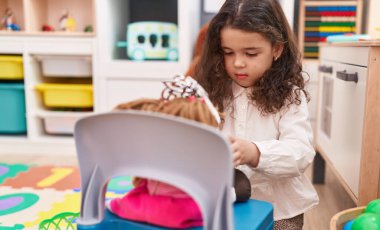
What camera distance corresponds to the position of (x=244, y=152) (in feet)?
2.29

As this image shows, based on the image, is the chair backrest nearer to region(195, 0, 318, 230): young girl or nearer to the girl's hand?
the girl's hand

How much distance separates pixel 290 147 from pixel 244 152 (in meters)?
0.17

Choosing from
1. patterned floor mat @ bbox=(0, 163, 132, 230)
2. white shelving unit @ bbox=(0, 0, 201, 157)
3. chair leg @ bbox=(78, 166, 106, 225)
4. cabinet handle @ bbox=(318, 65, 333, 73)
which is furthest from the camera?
white shelving unit @ bbox=(0, 0, 201, 157)

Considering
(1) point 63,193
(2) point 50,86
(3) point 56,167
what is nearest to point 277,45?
(1) point 63,193

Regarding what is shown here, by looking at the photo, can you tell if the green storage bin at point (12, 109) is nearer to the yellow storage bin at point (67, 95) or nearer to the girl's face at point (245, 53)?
the yellow storage bin at point (67, 95)

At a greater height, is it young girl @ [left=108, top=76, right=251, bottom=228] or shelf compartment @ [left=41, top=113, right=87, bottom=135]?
young girl @ [left=108, top=76, right=251, bottom=228]

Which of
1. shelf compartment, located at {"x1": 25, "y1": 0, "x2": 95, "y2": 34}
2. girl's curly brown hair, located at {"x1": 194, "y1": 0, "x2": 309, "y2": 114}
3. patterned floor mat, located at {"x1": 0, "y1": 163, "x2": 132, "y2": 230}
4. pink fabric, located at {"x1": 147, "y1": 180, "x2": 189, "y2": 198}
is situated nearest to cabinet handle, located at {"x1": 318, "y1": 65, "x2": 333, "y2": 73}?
girl's curly brown hair, located at {"x1": 194, "y1": 0, "x2": 309, "y2": 114}

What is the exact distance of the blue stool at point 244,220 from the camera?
560 millimetres

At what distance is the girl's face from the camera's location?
841 mm

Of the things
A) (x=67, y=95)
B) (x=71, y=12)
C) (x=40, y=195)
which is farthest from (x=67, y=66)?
(x=40, y=195)

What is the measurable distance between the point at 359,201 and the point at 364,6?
5.95ft

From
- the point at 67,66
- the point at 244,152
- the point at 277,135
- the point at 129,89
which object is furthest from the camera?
the point at 67,66

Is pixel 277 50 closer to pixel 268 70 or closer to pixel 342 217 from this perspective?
pixel 268 70

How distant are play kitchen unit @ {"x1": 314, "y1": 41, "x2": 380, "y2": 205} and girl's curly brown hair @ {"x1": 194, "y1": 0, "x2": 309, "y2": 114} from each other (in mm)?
198
